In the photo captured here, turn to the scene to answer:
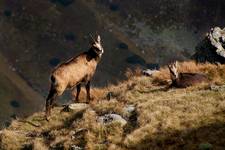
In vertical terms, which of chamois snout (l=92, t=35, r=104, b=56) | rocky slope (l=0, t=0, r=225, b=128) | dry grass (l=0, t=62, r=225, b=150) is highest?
rocky slope (l=0, t=0, r=225, b=128)

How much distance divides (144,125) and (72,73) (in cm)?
686

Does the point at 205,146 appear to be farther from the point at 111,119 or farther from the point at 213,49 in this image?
the point at 213,49

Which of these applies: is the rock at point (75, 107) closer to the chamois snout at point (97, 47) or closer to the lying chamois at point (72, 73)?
the lying chamois at point (72, 73)

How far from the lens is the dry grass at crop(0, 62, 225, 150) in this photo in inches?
733

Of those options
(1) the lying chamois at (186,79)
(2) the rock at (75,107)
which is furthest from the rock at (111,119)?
(1) the lying chamois at (186,79)

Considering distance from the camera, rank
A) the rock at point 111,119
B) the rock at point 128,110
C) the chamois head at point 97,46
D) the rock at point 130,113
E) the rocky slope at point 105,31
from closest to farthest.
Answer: the rock at point 111,119 → the rock at point 130,113 → the rock at point 128,110 → the chamois head at point 97,46 → the rocky slope at point 105,31

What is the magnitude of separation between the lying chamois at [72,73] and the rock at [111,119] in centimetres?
392

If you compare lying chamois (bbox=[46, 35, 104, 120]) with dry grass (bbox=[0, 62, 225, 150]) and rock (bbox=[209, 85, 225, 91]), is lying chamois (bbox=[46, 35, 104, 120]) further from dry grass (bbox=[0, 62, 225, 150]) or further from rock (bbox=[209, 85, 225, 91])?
rock (bbox=[209, 85, 225, 91])

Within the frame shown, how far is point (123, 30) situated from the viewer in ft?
304

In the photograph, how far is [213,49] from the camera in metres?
31.1

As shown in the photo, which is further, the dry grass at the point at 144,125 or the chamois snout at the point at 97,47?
the chamois snout at the point at 97,47

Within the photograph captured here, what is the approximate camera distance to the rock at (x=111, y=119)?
69.8 ft

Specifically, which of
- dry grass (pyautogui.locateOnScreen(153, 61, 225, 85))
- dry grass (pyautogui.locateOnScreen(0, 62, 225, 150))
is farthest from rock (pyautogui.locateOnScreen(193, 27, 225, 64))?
dry grass (pyautogui.locateOnScreen(0, 62, 225, 150))

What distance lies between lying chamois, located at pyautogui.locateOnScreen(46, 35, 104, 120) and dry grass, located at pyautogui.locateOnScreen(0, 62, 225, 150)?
1.12m
